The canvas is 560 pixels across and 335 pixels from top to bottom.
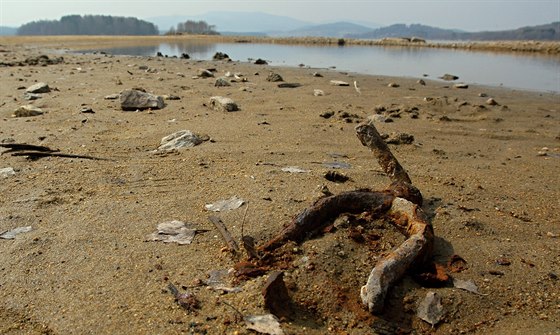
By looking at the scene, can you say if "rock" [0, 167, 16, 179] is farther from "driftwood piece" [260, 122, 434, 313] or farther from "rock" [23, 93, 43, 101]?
"rock" [23, 93, 43, 101]

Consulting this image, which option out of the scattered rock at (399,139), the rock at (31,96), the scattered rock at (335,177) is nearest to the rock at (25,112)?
the rock at (31,96)

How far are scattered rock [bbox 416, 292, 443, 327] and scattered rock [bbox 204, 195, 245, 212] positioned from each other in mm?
1754

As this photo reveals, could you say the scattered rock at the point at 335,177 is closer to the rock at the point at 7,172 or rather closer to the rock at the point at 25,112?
the rock at the point at 7,172

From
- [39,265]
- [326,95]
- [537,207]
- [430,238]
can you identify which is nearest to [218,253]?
[39,265]

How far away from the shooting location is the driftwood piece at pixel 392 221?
256 centimetres

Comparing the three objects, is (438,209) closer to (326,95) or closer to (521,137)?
(521,137)

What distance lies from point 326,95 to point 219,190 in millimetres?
6291

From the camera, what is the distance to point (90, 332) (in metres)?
2.37

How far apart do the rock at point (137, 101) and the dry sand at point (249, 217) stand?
0.22 meters

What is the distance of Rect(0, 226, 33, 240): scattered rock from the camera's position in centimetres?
334

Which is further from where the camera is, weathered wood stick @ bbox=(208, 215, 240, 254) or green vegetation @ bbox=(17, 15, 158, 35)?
green vegetation @ bbox=(17, 15, 158, 35)

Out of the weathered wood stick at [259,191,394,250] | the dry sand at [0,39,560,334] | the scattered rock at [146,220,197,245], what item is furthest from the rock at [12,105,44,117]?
the weathered wood stick at [259,191,394,250]

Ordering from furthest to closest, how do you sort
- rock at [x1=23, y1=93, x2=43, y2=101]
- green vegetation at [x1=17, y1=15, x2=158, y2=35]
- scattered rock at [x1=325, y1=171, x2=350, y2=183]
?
green vegetation at [x1=17, y1=15, x2=158, y2=35]
rock at [x1=23, y1=93, x2=43, y2=101]
scattered rock at [x1=325, y1=171, x2=350, y2=183]

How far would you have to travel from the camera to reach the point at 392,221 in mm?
3227
